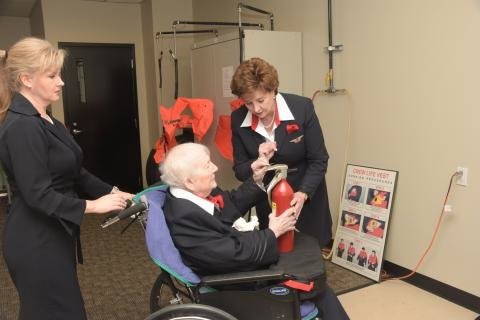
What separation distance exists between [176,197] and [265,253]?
0.37 m

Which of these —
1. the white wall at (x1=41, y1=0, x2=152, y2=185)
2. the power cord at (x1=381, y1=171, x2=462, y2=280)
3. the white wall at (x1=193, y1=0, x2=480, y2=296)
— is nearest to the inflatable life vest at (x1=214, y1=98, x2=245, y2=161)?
the white wall at (x1=193, y1=0, x2=480, y2=296)

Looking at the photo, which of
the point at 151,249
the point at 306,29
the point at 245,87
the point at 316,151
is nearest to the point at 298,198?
the point at 316,151

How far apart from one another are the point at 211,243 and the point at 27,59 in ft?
2.73

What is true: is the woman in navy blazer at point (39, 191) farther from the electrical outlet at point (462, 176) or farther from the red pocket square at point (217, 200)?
the electrical outlet at point (462, 176)

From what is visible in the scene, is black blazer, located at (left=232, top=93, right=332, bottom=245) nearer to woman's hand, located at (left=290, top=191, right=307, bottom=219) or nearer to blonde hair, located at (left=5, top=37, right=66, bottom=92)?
woman's hand, located at (left=290, top=191, right=307, bottom=219)

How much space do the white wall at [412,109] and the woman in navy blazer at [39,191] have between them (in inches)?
71.4

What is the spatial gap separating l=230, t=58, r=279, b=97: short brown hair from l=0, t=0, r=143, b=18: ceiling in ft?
12.7

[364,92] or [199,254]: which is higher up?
[364,92]

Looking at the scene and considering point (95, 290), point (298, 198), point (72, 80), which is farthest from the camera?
point (72, 80)

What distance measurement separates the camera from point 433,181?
2541 millimetres

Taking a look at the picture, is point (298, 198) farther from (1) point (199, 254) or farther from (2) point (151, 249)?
(2) point (151, 249)

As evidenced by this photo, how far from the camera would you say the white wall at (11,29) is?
6.05 m

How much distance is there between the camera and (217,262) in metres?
1.45

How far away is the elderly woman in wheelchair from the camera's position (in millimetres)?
1437
